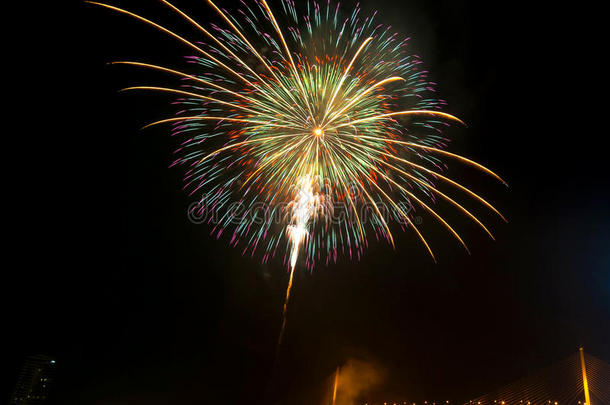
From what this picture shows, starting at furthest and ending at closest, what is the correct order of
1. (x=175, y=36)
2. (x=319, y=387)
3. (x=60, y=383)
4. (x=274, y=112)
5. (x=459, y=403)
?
(x=60, y=383) → (x=319, y=387) → (x=459, y=403) → (x=274, y=112) → (x=175, y=36)

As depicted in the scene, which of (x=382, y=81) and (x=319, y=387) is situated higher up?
(x=382, y=81)

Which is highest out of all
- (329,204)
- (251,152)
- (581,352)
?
(251,152)

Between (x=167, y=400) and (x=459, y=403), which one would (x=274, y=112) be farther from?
(x=167, y=400)

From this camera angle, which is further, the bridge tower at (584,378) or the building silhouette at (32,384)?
the building silhouette at (32,384)

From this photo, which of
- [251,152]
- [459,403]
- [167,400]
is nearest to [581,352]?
[459,403]

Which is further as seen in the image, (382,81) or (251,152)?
(251,152)

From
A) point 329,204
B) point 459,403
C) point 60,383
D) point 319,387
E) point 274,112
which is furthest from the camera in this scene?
point 60,383

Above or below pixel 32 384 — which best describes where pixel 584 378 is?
above

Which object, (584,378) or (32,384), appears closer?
(584,378)

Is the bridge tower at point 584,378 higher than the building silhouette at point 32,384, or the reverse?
the bridge tower at point 584,378

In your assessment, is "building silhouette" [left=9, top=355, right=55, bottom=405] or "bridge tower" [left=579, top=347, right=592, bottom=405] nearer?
"bridge tower" [left=579, top=347, right=592, bottom=405]

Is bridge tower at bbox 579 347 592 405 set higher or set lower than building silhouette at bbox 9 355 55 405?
higher
